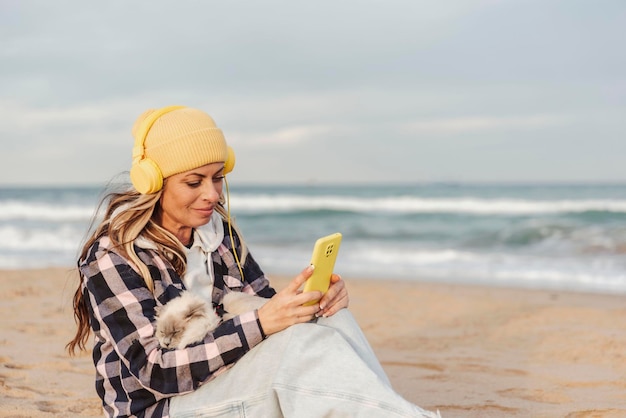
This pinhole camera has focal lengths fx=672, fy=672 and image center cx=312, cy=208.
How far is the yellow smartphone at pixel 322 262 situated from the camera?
91.9 inches

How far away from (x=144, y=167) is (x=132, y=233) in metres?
0.25

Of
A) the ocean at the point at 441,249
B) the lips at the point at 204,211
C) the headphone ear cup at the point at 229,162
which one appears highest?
the headphone ear cup at the point at 229,162

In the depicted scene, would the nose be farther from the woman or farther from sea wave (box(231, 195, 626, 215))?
sea wave (box(231, 195, 626, 215))

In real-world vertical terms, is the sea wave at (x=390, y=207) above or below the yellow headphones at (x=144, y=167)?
below

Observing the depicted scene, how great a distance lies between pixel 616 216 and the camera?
20.3 m

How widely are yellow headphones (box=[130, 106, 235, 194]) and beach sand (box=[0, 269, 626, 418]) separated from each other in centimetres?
90

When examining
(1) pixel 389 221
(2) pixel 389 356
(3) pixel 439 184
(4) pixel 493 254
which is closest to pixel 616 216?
(1) pixel 389 221

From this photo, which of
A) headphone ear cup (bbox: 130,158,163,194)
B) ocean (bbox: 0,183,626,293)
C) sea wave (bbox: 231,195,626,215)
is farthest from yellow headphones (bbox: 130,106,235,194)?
sea wave (bbox: 231,195,626,215)

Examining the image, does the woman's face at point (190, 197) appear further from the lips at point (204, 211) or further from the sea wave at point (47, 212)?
the sea wave at point (47, 212)

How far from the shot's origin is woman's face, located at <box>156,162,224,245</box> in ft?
8.45

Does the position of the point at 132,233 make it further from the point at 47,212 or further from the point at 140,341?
the point at 47,212

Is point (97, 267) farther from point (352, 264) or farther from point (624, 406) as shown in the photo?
point (352, 264)

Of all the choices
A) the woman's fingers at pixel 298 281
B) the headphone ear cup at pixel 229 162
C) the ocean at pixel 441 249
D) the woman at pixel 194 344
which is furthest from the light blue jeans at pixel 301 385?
the ocean at pixel 441 249

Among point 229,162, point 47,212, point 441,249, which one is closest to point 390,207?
point 47,212
